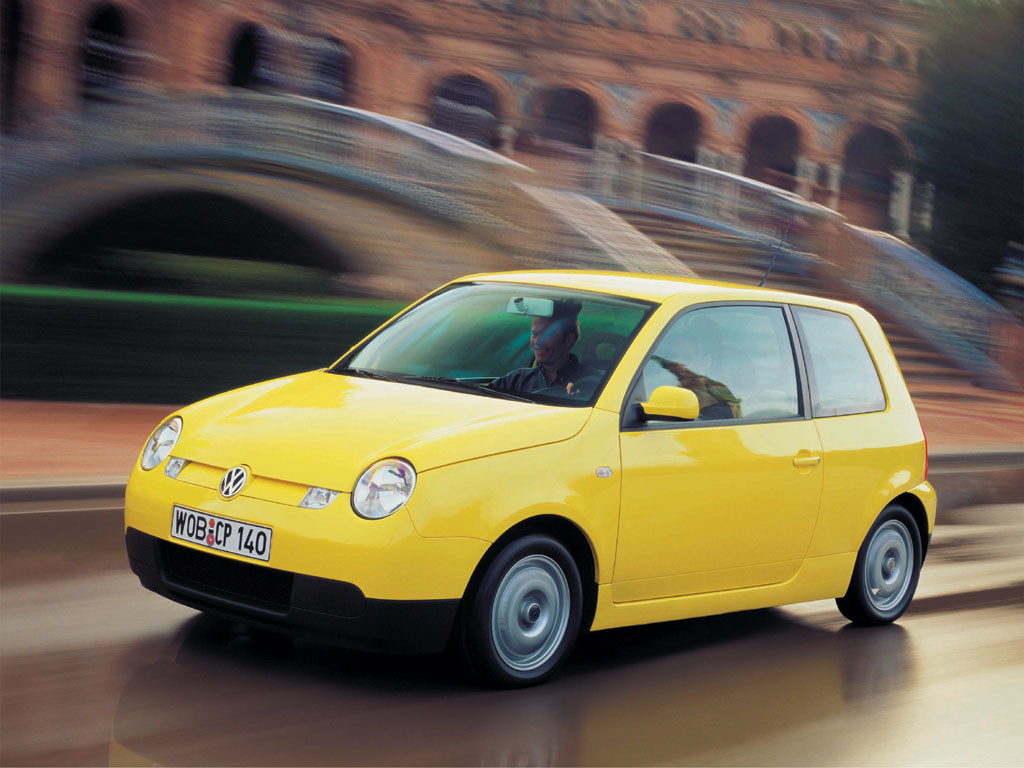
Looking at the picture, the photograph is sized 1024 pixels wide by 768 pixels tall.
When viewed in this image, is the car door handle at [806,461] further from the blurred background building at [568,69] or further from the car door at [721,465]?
the blurred background building at [568,69]

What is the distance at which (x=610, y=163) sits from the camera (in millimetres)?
28047

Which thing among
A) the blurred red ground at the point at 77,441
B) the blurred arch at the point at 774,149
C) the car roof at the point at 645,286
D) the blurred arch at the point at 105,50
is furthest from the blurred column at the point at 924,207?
the car roof at the point at 645,286

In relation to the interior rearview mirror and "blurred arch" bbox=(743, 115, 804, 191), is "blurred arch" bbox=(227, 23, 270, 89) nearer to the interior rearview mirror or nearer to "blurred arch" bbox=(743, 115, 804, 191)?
"blurred arch" bbox=(743, 115, 804, 191)

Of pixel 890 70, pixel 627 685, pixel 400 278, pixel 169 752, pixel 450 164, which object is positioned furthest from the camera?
pixel 890 70

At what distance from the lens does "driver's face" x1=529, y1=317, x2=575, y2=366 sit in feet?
20.0

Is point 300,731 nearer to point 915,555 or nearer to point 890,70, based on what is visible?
point 915,555

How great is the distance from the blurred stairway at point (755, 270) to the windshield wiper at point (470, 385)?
20386 mm

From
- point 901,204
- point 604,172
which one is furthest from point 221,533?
point 901,204

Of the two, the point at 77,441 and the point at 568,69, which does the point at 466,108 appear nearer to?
the point at 568,69

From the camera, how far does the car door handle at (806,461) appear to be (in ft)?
20.6

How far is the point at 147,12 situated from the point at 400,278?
24.0ft

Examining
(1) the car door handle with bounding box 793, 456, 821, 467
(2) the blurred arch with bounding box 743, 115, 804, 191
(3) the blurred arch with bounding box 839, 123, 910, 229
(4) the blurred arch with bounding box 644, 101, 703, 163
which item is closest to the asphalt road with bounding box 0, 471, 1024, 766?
(1) the car door handle with bounding box 793, 456, 821, 467

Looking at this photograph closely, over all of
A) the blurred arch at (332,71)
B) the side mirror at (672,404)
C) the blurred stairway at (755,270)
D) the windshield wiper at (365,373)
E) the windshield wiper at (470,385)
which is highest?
the blurred arch at (332,71)

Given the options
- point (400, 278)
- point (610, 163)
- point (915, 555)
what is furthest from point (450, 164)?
point (915, 555)
